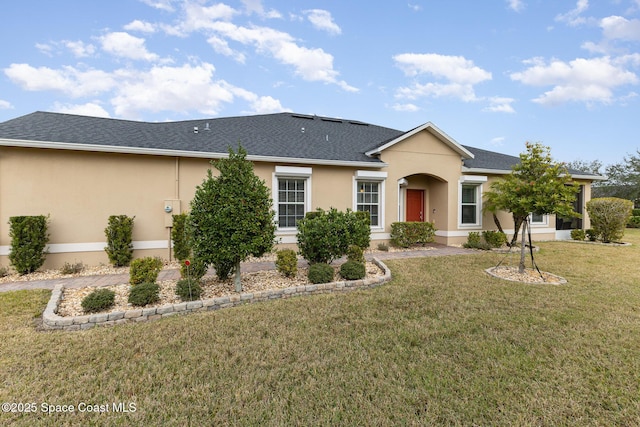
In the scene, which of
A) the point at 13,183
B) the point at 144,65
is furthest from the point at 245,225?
the point at 144,65

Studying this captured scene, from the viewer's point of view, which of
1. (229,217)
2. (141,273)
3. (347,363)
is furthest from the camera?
(141,273)

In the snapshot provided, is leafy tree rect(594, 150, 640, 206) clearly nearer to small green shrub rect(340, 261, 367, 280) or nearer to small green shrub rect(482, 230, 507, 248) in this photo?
small green shrub rect(482, 230, 507, 248)

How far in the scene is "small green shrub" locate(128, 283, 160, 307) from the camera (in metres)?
4.52

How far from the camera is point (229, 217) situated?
498 centimetres

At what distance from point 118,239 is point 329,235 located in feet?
18.8

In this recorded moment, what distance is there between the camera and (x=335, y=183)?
9.96m

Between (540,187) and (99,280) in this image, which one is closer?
(99,280)

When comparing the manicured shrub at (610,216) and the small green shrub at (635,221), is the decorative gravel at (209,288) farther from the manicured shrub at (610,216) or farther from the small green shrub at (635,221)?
the small green shrub at (635,221)


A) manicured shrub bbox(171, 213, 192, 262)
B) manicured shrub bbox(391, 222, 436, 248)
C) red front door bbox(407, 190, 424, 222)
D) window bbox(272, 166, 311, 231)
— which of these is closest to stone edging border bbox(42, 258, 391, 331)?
manicured shrub bbox(171, 213, 192, 262)

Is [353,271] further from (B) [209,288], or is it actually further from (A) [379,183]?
(A) [379,183]

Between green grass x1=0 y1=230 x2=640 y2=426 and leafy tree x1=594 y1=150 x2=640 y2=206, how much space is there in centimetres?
3510

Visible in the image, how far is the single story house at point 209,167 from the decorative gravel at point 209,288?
2703 mm

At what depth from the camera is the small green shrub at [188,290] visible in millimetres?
4807

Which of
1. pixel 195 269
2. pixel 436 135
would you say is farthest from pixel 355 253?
pixel 436 135
